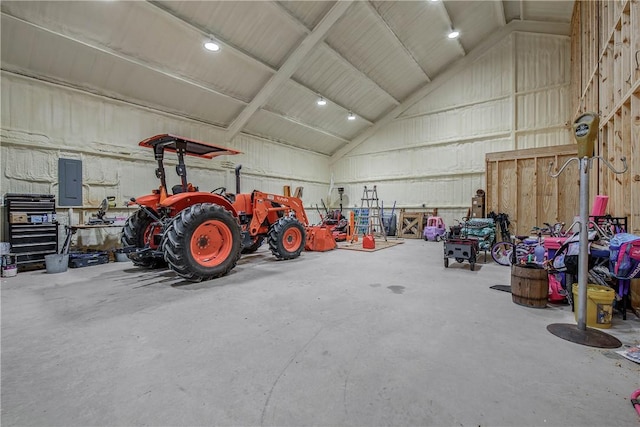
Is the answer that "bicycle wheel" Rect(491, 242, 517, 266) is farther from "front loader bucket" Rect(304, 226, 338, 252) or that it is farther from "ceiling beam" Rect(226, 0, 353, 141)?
"ceiling beam" Rect(226, 0, 353, 141)

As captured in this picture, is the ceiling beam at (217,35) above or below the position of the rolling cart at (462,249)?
above

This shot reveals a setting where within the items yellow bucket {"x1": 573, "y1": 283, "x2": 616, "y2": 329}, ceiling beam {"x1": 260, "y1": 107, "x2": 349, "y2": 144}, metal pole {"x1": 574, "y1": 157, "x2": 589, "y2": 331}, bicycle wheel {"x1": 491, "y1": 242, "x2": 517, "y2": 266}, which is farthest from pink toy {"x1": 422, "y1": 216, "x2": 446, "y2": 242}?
metal pole {"x1": 574, "y1": 157, "x2": 589, "y2": 331}

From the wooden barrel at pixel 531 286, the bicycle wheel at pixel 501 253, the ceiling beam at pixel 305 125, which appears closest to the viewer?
the wooden barrel at pixel 531 286

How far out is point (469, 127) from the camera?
34.7 feet

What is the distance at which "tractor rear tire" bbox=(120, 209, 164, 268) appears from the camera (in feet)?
16.7

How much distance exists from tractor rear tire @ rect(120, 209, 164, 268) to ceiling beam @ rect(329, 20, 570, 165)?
10.2 meters

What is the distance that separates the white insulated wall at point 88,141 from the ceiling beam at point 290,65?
32.8 inches

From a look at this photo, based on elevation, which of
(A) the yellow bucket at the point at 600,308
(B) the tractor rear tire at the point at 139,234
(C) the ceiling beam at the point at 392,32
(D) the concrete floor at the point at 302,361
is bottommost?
(D) the concrete floor at the point at 302,361

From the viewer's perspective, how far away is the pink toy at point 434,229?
33.2ft

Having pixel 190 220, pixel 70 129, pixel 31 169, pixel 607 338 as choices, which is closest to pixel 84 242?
pixel 31 169

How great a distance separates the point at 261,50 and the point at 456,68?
775 cm

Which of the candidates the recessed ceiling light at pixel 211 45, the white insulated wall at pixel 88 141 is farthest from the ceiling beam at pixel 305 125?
the recessed ceiling light at pixel 211 45

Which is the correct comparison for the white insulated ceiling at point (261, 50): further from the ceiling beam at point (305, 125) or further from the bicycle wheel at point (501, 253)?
the bicycle wheel at point (501, 253)

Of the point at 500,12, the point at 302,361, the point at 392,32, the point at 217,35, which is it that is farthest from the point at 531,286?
the point at 500,12
